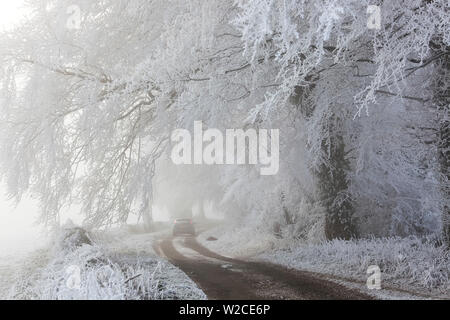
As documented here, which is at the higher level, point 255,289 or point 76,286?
point 76,286

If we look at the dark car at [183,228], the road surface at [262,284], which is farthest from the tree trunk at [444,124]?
the dark car at [183,228]

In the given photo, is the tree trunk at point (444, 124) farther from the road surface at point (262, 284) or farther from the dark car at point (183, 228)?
the dark car at point (183, 228)

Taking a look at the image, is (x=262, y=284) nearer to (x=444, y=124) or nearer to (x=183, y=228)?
(x=444, y=124)

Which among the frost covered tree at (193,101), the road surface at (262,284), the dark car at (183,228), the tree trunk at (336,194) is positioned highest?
the frost covered tree at (193,101)

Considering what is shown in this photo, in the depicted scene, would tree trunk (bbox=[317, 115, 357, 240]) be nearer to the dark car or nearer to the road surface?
the road surface

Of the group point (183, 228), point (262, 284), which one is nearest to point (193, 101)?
point (262, 284)

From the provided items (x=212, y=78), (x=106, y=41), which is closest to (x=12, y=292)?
(x=212, y=78)

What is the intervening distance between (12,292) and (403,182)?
→ 11.2 metres

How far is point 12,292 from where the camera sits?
6.86 m

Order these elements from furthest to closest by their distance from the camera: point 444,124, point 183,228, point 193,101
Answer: point 183,228, point 193,101, point 444,124

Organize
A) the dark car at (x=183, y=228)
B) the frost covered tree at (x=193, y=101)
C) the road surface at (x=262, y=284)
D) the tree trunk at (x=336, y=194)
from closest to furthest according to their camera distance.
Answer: the road surface at (x=262, y=284)
the frost covered tree at (x=193, y=101)
the tree trunk at (x=336, y=194)
the dark car at (x=183, y=228)
